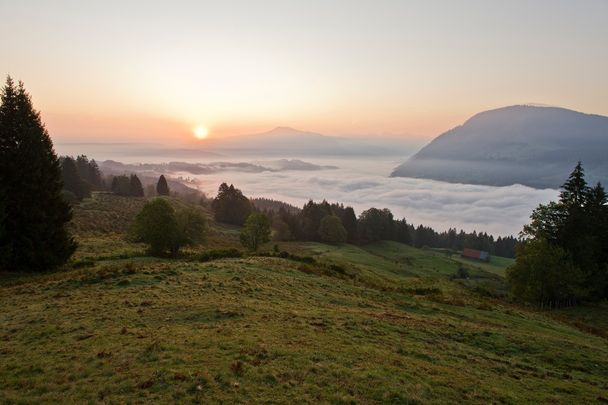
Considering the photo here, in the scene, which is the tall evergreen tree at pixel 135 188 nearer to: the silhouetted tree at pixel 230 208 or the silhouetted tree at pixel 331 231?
the silhouetted tree at pixel 230 208

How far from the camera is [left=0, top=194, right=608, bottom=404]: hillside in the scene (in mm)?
11516

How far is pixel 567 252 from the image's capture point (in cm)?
4650

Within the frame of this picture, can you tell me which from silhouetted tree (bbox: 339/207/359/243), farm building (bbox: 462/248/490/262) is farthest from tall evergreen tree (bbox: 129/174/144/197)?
farm building (bbox: 462/248/490/262)

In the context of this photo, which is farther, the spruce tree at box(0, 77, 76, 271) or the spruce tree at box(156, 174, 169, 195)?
the spruce tree at box(156, 174, 169, 195)

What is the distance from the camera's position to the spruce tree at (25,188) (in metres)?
31.0

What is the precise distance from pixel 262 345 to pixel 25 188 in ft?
92.6

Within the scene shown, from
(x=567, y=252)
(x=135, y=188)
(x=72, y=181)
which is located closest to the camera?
(x=567, y=252)

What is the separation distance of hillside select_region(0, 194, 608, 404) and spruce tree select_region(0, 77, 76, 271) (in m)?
2.81

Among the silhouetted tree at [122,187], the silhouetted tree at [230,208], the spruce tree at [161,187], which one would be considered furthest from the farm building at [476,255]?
the silhouetted tree at [122,187]

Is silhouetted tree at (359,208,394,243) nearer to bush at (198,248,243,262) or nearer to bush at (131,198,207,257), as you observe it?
bush at (131,198,207,257)

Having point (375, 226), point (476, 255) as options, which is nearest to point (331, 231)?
point (375, 226)

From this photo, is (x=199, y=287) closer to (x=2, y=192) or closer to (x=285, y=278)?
(x=285, y=278)

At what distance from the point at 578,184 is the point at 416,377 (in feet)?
162

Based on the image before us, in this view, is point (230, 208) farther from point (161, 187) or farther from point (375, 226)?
point (375, 226)
